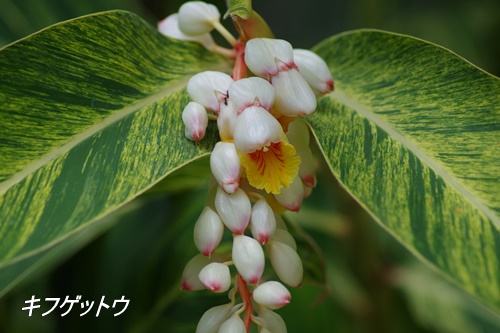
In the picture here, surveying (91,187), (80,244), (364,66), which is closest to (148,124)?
(91,187)

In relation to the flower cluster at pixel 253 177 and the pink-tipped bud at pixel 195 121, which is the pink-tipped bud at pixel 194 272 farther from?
the pink-tipped bud at pixel 195 121

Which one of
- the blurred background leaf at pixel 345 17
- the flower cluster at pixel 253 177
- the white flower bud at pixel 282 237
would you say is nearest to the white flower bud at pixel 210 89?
the flower cluster at pixel 253 177

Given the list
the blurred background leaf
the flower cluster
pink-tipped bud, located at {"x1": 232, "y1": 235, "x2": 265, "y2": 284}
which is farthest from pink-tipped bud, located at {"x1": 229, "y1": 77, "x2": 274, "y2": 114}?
the blurred background leaf

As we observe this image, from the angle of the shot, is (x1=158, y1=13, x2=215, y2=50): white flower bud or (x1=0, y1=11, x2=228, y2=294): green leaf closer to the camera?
(x1=0, y1=11, x2=228, y2=294): green leaf

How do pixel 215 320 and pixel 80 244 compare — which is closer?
pixel 215 320

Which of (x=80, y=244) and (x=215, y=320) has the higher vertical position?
(x=80, y=244)

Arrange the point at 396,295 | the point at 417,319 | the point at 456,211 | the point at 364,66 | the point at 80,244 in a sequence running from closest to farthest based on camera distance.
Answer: the point at 456,211 < the point at 364,66 < the point at 80,244 < the point at 417,319 < the point at 396,295

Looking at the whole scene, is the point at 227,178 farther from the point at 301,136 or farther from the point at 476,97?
the point at 476,97

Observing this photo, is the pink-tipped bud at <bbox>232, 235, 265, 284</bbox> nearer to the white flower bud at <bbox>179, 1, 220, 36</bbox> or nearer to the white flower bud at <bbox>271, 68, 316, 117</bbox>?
the white flower bud at <bbox>271, 68, 316, 117</bbox>
